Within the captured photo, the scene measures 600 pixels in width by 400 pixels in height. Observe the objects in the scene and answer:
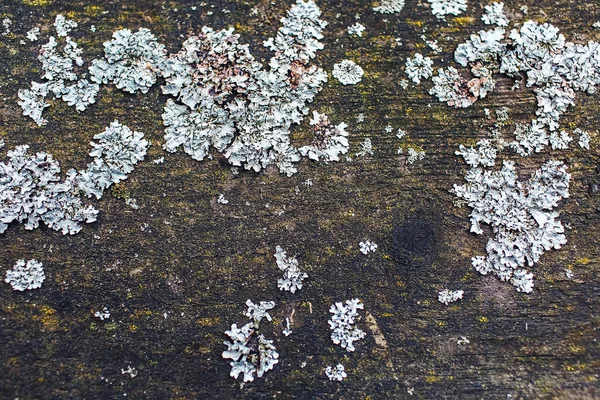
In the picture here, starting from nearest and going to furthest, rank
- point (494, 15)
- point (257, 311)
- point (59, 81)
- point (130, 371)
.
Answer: point (130, 371) < point (257, 311) < point (59, 81) < point (494, 15)

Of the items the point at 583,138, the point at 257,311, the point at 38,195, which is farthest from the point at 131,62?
the point at 583,138

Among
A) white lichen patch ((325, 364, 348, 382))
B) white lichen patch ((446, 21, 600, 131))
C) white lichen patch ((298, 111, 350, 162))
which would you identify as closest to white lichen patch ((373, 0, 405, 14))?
white lichen patch ((446, 21, 600, 131))

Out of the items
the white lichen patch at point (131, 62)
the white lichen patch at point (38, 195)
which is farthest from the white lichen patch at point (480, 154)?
the white lichen patch at point (38, 195)

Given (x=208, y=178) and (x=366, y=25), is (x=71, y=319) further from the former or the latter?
(x=366, y=25)

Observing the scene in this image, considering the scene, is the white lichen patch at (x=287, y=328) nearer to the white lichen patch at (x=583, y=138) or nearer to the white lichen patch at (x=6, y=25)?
the white lichen patch at (x=583, y=138)

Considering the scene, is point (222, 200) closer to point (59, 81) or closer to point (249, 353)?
point (249, 353)

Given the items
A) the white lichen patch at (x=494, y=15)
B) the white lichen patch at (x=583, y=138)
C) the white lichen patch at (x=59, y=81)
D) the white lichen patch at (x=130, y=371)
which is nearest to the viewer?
the white lichen patch at (x=130, y=371)

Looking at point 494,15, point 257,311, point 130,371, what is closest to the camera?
point 130,371

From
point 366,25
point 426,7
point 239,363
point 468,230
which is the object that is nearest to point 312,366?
point 239,363
